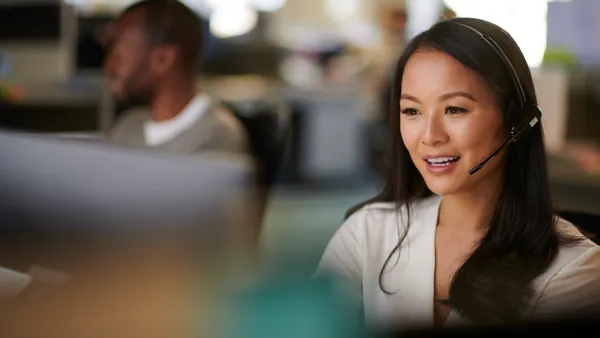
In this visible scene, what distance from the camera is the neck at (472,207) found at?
455 mm

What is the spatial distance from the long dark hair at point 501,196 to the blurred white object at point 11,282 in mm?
197

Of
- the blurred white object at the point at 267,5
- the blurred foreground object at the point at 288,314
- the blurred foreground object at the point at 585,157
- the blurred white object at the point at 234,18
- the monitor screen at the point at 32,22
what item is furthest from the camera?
the blurred white object at the point at 267,5

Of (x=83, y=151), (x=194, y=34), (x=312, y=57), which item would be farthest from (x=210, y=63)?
(x=83, y=151)

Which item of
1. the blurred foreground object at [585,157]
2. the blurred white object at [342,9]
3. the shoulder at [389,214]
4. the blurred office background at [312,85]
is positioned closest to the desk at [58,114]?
the blurred office background at [312,85]

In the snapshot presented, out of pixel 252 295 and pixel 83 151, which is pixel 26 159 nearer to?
pixel 83 151

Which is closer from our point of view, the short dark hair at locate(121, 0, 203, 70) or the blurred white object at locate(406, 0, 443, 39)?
the blurred white object at locate(406, 0, 443, 39)

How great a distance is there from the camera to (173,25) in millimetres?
715

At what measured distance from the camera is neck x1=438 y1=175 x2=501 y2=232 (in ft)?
1.49

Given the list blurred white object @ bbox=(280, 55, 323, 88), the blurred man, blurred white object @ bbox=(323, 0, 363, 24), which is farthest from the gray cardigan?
blurred white object @ bbox=(323, 0, 363, 24)

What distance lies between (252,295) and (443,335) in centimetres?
9

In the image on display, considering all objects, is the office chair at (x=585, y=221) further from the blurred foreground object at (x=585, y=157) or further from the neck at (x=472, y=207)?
the blurred foreground object at (x=585, y=157)

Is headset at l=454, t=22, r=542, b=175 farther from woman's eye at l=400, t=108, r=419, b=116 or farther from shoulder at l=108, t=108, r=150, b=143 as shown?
shoulder at l=108, t=108, r=150, b=143

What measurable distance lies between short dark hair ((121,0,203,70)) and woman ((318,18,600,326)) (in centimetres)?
31

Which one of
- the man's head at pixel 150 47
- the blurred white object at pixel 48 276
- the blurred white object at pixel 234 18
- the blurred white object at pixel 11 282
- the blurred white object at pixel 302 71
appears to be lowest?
the blurred white object at pixel 11 282
